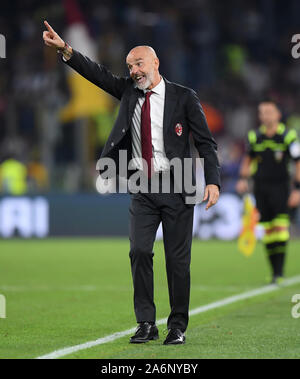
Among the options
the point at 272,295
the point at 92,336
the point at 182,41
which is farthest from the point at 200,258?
the point at 182,41

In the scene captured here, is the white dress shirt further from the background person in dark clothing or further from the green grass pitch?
the background person in dark clothing

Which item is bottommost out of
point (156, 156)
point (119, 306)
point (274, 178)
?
point (119, 306)

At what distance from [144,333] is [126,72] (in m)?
19.0

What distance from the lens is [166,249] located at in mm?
7617

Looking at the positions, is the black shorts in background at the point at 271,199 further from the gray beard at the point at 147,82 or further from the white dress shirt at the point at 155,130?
the gray beard at the point at 147,82

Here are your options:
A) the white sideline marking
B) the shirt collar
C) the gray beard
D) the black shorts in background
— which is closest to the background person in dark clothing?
the black shorts in background

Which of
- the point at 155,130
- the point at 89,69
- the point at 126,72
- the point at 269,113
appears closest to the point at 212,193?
the point at 155,130

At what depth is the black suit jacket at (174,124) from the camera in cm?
751

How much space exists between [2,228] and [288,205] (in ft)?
31.4

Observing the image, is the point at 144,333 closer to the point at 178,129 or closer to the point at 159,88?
the point at 178,129

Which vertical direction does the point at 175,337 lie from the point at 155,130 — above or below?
below

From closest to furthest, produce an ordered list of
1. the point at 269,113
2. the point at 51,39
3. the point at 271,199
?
the point at 51,39 < the point at 269,113 < the point at 271,199
